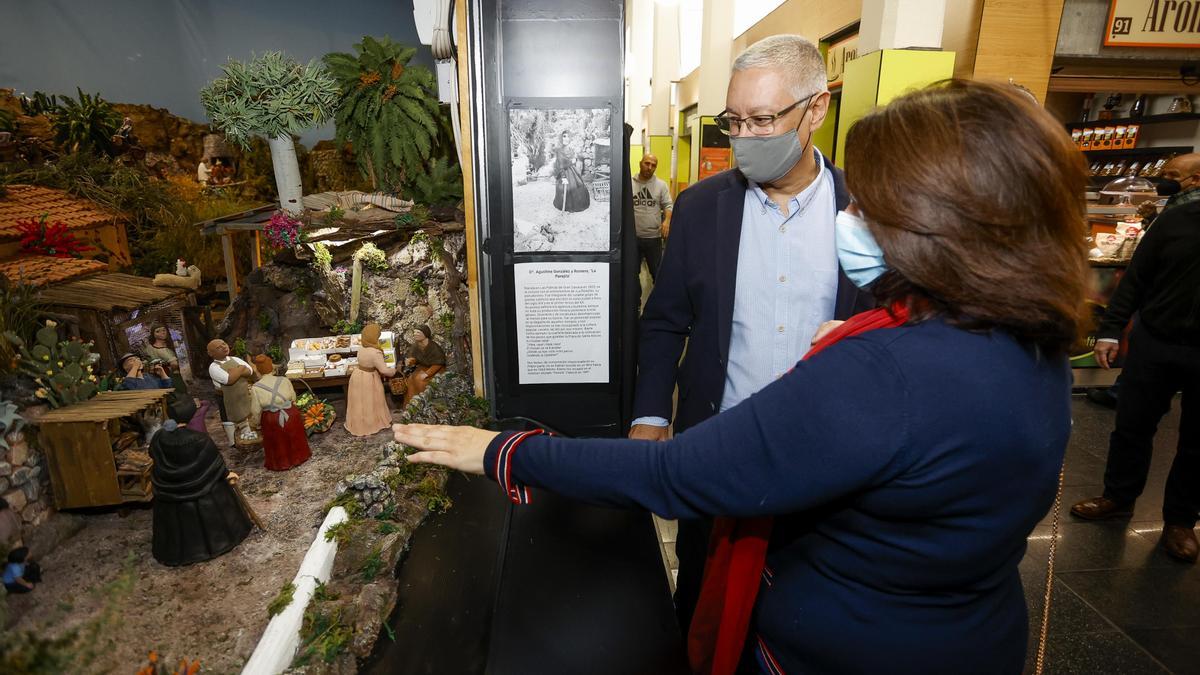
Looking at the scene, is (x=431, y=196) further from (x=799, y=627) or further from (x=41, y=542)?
(x=799, y=627)

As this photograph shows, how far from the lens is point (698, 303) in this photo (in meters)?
2.18

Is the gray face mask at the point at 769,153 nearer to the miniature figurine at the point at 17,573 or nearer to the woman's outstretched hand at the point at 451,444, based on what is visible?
the woman's outstretched hand at the point at 451,444

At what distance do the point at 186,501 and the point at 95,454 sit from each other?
0.53 m

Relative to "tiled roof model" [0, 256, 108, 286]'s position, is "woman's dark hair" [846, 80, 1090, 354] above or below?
above

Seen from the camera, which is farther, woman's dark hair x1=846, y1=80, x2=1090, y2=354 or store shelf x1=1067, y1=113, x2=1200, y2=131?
store shelf x1=1067, y1=113, x2=1200, y2=131

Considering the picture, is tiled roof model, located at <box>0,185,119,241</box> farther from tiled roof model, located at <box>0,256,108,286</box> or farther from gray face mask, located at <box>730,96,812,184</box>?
gray face mask, located at <box>730,96,812,184</box>

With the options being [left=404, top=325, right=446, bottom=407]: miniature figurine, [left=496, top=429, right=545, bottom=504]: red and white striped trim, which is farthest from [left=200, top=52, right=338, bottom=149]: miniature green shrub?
[left=496, top=429, right=545, bottom=504]: red and white striped trim

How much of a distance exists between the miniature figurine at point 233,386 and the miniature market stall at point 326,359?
54cm

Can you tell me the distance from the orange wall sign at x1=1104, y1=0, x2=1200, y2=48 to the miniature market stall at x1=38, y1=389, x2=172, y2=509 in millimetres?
8196

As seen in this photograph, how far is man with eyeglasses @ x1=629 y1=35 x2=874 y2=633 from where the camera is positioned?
1972 mm

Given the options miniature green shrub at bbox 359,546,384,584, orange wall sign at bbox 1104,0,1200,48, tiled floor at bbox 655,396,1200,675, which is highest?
orange wall sign at bbox 1104,0,1200,48

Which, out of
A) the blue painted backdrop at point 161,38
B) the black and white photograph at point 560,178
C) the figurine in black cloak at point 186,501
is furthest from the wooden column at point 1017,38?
the blue painted backdrop at point 161,38

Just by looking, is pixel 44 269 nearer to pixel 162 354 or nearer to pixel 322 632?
pixel 162 354

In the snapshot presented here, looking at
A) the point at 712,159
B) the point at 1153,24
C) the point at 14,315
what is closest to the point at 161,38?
the point at 14,315
